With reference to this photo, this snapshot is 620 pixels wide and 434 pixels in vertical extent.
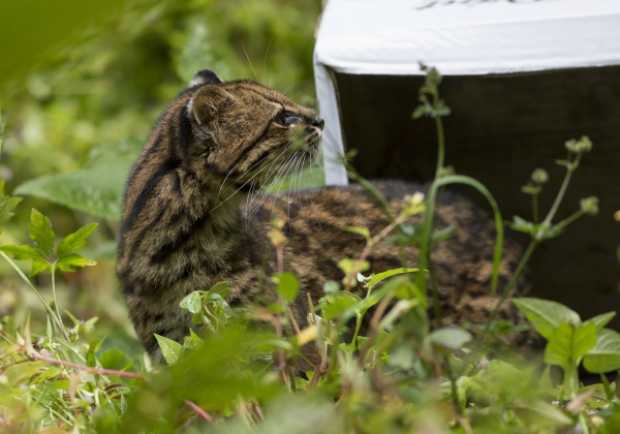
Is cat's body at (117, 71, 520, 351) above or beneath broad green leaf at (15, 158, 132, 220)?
above

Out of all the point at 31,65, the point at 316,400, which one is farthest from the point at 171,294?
the point at 31,65

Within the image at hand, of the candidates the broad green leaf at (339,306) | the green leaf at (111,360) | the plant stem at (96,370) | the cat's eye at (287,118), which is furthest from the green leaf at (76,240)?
the cat's eye at (287,118)

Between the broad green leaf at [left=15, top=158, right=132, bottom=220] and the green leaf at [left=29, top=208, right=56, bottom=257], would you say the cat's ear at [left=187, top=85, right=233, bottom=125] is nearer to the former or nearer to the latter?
the green leaf at [left=29, top=208, right=56, bottom=257]

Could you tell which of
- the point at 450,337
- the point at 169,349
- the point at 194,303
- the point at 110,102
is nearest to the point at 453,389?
the point at 450,337

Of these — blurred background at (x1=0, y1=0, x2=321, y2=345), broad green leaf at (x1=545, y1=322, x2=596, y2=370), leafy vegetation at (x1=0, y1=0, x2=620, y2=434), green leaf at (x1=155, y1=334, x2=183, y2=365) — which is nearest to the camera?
leafy vegetation at (x1=0, y1=0, x2=620, y2=434)

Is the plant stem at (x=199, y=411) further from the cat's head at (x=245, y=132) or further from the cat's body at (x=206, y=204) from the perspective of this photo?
the cat's head at (x=245, y=132)

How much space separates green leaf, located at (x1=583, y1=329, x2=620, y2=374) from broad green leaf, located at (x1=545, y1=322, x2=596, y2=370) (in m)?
0.08

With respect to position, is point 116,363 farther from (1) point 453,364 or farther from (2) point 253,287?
(1) point 453,364

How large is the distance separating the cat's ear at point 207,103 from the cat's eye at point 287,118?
0.15 meters

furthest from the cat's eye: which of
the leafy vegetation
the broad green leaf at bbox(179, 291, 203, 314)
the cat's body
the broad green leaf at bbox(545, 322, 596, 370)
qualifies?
the broad green leaf at bbox(545, 322, 596, 370)

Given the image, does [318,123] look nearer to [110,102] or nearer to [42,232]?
[42,232]

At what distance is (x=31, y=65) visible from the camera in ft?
2.46

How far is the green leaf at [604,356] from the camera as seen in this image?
1661 mm

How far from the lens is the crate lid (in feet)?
8.08
